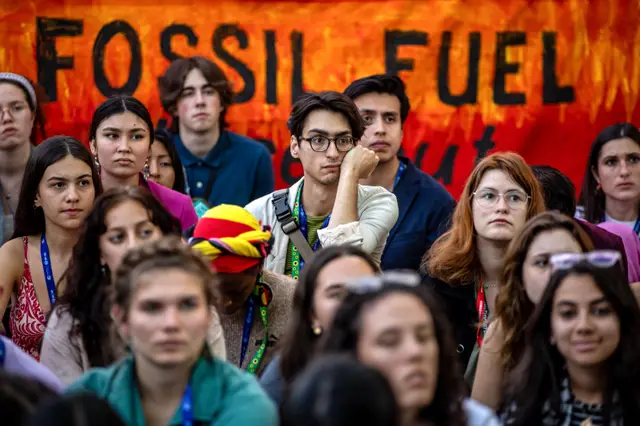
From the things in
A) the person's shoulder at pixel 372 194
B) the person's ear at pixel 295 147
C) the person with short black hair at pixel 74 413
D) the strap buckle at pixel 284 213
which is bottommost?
the person with short black hair at pixel 74 413

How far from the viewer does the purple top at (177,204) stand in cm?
578

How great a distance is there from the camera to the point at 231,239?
15.5ft

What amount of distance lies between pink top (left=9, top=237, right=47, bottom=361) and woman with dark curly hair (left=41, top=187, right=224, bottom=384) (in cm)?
51

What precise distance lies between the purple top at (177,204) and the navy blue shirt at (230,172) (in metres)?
0.87

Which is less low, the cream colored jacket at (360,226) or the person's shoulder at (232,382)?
the cream colored jacket at (360,226)

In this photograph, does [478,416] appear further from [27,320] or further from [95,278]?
[27,320]

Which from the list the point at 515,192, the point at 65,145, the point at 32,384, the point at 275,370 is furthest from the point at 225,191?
the point at 32,384

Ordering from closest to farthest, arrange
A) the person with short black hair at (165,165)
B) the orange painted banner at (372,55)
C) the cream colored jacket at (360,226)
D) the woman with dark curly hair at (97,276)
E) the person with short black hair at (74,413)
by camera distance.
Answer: the person with short black hair at (74,413) < the woman with dark curly hair at (97,276) < the cream colored jacket at (360,226) < the person with short black hair at (165,165) < the orange painted banner at (372,55)

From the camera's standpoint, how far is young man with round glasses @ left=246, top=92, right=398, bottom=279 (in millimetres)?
5449

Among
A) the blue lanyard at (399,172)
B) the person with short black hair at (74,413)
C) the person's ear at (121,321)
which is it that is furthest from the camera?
the blue lanyard at (399,172)

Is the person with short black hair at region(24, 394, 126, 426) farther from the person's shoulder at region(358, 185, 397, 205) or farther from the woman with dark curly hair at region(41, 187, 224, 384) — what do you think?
the person's shoulder at region(358, 185, 397, 205)

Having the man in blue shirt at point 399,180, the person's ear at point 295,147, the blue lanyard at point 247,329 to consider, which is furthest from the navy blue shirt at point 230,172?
the blue lanyard at point 247,329

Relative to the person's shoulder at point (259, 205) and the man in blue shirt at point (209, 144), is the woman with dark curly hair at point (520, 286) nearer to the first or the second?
the person's shoulder at point (259, 205)

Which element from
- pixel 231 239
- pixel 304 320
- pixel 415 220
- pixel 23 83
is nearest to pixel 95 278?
pixel 231 239
